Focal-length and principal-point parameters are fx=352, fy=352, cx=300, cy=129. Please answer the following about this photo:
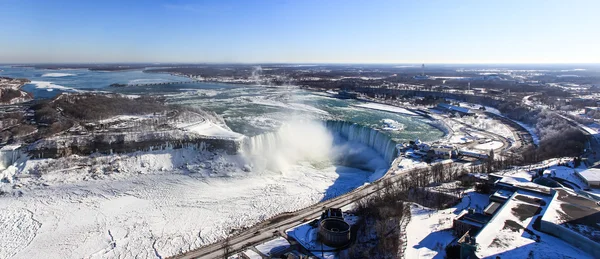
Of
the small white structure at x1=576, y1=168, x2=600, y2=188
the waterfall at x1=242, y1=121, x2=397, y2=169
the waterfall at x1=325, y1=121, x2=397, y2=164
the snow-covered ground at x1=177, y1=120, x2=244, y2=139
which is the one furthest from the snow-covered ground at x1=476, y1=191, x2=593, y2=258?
the snow-covered ground at x1=177, y1=120, x2=244, y2=139

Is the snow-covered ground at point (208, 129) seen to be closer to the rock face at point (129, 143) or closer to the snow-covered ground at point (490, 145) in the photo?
the rock face at point (129, 143)

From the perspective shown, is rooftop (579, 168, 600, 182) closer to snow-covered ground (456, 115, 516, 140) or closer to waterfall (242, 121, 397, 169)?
waterfall (242, 121, 397, 169)

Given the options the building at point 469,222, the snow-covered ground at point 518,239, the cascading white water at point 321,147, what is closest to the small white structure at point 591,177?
the snow-covered ground at point 518,239

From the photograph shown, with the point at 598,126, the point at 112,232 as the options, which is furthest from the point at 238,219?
the point at 598,126

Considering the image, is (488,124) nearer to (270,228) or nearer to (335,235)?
(335,235)

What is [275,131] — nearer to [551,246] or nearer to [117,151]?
[117,151]
